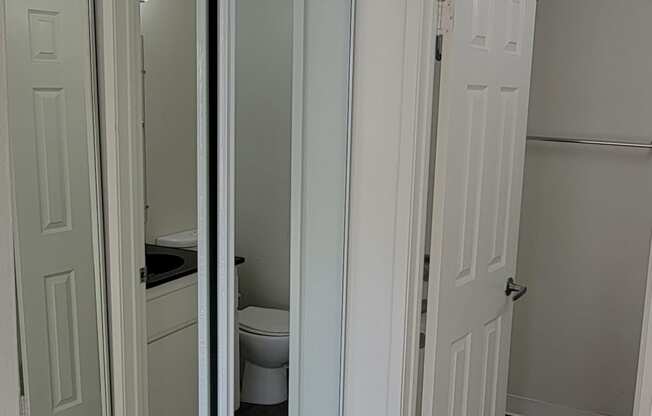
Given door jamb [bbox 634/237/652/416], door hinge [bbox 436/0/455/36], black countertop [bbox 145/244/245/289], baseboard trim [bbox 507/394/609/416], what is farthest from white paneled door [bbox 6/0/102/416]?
baseboard trim [bbox 507/394/609/416]

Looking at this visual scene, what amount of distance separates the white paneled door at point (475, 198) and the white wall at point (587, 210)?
0.91m

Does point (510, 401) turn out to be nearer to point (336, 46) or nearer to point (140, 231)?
point (336, 46)

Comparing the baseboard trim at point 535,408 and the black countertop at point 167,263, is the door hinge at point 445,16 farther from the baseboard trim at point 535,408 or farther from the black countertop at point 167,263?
the baseboard trim at point 535,408

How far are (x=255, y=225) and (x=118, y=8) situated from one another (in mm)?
641

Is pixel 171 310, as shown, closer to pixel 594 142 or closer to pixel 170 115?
pixel 170 115

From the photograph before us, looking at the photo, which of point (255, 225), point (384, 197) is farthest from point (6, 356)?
point (384, 197)

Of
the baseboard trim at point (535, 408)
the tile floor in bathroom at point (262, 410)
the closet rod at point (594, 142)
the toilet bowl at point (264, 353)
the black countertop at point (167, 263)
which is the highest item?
the closet rod at point (594, 142)

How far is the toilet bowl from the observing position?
66.0 inches

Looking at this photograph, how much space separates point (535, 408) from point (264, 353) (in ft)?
6.68

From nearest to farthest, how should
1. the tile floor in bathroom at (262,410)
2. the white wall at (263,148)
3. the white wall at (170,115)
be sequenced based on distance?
the white wall at (170,115) → the white wall at (263,148) → the tile floor in bathroom at (262,410)

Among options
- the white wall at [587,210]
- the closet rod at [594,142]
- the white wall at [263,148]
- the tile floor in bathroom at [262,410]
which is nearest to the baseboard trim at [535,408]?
the white wall at [587,210]

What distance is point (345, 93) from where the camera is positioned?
1.84 meters

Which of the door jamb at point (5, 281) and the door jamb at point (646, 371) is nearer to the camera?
the door jamb at point (5, 281)

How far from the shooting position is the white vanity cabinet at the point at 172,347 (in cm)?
137
